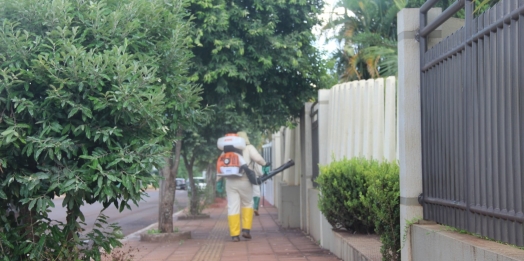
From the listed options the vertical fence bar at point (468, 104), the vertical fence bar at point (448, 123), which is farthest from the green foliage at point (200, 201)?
the vertical fence bar at point (468, 104)

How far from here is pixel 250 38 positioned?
46.9 feet

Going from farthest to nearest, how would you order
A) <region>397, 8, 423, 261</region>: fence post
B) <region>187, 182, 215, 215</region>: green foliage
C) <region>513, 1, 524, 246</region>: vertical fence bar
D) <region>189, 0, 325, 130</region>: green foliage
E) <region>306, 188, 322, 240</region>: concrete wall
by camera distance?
<region>187, 182, 215, 215</region>: green foliage → <region>189, 0, 325, 130</region>: green foliage → <region>306, 188, 322, 240</region>: concrete wall → <region>397, 8, 423, 261</region>: fence post → <region>513, 1, 524, 246</region>: vertical fence bar

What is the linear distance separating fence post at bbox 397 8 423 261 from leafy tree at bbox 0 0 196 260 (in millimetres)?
2032

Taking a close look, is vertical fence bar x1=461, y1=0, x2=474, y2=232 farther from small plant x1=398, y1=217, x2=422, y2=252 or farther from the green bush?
the green bush

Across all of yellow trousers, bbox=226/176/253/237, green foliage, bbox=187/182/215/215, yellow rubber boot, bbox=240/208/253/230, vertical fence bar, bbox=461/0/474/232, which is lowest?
green foliage, bbox=187/182/215/215

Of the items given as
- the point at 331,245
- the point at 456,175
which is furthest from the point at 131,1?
the point at 331,245

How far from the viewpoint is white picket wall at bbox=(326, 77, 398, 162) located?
31.9ft

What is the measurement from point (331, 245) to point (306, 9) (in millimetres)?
5477

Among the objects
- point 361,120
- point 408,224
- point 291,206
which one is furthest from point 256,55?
point 408,224

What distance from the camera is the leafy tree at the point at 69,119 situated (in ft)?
20.7

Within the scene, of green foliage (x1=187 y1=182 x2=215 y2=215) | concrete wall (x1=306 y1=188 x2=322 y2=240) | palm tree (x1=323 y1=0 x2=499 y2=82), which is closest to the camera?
concrete wall (x1=306 y1=188 x2=322 y2=240)

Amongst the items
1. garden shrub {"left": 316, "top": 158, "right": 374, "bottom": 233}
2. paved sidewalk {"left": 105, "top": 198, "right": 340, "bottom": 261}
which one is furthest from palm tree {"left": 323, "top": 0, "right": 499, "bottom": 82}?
garden shrub {"left": 316, "top": 158, "right": 374, "bottom": 233}

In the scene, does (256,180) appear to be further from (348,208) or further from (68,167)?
(68,167)

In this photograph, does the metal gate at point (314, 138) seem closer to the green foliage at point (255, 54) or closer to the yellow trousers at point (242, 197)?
the green foliage at point (255, 54)
